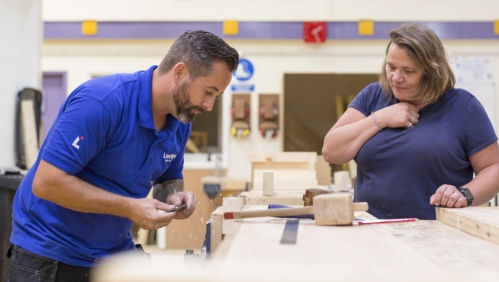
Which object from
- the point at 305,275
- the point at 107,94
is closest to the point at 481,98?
the point at 107,94

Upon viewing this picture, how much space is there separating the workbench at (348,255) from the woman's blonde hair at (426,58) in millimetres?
602

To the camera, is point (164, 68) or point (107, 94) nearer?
point (107, 94)

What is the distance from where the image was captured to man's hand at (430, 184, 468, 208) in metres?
1.64

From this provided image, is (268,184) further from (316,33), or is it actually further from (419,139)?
(316,33)

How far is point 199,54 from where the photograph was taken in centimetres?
167

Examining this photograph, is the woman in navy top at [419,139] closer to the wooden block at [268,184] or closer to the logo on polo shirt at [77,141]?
the wooden block at [268,184]

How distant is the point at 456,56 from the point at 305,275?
19.7ft

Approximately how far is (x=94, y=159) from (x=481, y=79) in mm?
5634

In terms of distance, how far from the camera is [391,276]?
78 centimetres

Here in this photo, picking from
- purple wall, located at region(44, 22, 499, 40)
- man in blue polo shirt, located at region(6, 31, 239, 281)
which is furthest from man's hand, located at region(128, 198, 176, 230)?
purple wall, located at region(44, 22, 499, 40)

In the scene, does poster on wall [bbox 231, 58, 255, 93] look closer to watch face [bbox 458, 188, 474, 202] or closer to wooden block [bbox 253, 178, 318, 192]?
wooden block [bbox 253, 178, 318, 192]

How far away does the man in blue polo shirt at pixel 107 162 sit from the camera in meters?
1.46

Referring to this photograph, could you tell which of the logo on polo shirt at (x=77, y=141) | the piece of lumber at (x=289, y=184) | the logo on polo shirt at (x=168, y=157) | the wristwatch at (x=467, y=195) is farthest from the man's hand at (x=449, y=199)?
the piece of lumber at (x=289, y=184)

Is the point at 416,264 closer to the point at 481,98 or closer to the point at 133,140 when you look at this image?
the point at 133,140
